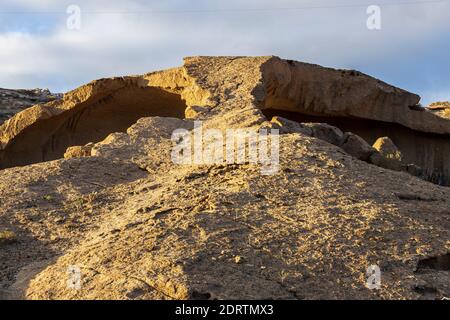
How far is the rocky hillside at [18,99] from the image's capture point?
58.3 ft

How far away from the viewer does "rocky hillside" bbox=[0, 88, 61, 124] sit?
17.8 metres

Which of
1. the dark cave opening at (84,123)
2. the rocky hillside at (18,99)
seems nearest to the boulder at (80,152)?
the dark cave opening at (84,123)

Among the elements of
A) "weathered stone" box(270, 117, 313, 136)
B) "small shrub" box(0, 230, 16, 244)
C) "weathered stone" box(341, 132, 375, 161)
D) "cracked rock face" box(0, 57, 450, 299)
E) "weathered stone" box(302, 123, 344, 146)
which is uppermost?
"weathered stone" box(270, 117, 313, 136)

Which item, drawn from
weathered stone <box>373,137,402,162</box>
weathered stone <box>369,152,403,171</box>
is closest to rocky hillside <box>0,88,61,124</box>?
weathered stone <box>373,137,402,162</box>

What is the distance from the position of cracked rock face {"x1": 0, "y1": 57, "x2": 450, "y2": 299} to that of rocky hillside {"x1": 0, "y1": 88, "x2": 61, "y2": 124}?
7.05 metres

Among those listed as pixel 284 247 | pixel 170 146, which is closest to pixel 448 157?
pixel 170 146

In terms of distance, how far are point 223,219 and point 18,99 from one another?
45.0 feet

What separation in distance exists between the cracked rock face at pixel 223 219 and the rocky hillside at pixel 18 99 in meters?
7.05

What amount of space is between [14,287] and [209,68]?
6666 mm

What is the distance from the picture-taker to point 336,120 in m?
14.3

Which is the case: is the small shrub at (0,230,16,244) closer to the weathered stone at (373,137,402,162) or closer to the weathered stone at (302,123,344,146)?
the weathered stone at (302,123,344,146)

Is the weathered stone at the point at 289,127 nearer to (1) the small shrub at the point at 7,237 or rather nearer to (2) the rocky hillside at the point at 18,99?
(1) the small shrub at the point at 7,237

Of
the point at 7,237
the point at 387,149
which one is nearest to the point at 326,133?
the point at 387,149

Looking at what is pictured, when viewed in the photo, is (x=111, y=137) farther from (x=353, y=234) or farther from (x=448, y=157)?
(x=448, y=157)
